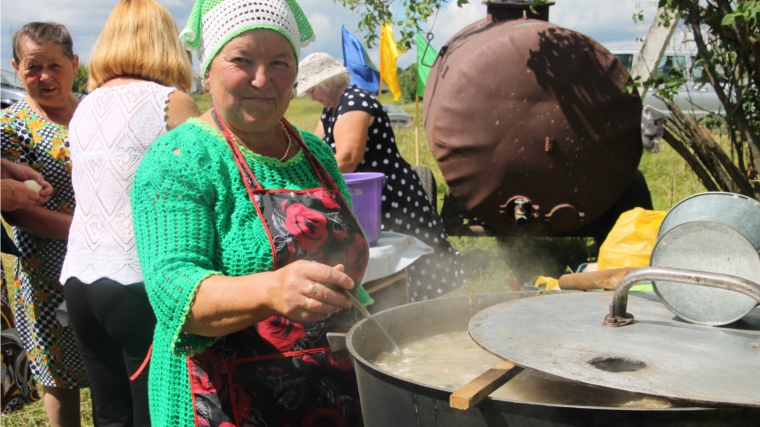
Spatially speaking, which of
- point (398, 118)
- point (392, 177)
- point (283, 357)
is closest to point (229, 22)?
point (283, 357)

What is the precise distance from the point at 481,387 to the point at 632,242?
3.07 meters

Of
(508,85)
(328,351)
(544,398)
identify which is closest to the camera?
(544,398)

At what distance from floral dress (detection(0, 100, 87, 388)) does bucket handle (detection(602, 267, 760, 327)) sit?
2470mm

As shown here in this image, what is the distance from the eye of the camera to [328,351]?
1.74 meters

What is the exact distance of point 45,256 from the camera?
2984 millimetres

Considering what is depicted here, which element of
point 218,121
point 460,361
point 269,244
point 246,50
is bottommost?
point 460,361

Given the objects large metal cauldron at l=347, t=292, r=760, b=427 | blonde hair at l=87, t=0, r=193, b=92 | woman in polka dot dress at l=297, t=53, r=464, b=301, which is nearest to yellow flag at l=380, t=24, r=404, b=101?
woman in polka dot dress at l=297, t=53, r=464, b=301

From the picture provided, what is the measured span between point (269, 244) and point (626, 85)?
3.44 m

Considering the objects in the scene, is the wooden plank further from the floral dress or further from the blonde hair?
the floral dress

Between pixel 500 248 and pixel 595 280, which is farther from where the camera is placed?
pixel 500 248

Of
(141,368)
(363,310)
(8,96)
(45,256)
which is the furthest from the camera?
(8,96)

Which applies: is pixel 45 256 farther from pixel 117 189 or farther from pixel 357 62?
pixel 357 62

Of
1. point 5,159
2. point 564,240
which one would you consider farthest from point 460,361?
point 564,240

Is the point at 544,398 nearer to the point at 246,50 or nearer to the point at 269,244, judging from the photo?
the point at 269,244
